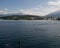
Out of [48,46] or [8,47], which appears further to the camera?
[48,46]

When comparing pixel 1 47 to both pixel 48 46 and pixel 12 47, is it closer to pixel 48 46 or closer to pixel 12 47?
pixel 12 47

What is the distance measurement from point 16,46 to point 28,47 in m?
2.93

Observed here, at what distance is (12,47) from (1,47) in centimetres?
253

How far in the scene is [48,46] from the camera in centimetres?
3966

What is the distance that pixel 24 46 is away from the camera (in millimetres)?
39469

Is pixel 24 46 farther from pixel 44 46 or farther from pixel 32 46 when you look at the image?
pixel 44 46

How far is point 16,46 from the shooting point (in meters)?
38.7

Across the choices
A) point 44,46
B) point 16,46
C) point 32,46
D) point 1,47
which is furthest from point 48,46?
point 1,47

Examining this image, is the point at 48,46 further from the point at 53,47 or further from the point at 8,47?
the point at 8,47

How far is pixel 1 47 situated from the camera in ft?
123

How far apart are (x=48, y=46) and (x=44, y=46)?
1.04 metres

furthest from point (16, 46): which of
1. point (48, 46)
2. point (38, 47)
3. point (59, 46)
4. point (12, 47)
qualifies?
point (59, 46)

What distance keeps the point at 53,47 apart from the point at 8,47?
10558 millimetres

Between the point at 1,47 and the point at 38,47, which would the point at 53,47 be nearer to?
the point at 38,47
